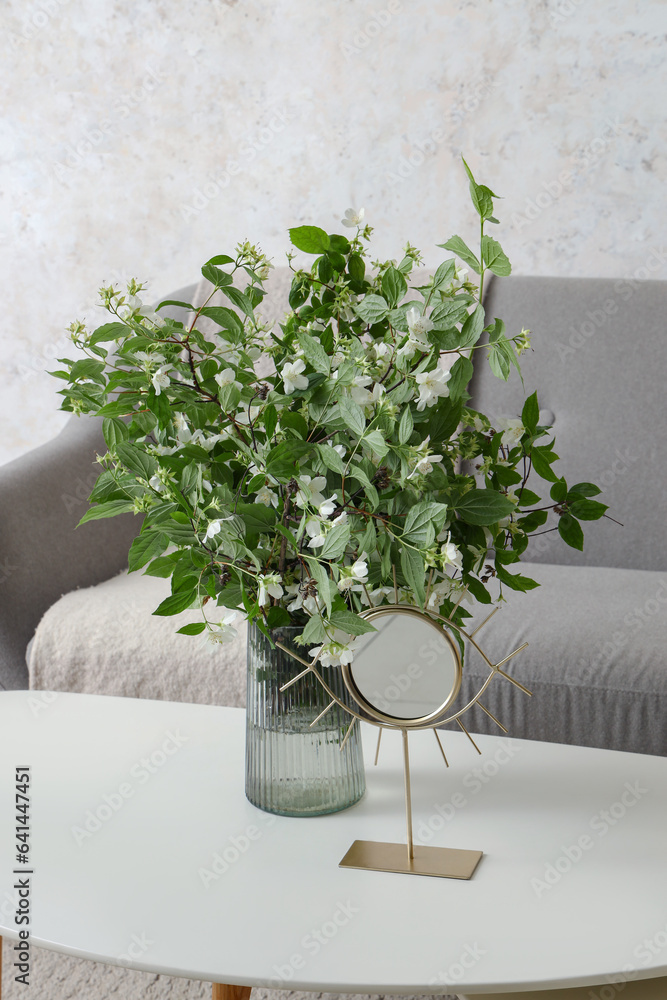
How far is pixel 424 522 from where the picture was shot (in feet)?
2.07

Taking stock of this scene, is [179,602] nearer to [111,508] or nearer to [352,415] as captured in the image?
[111,508]

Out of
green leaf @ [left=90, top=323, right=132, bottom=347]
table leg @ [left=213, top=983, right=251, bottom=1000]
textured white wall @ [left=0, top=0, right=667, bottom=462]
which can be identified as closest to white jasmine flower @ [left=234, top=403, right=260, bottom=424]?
green leaf @ [left=90, top=323, right=132, bottom=347]

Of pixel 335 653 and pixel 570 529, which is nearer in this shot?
pixel 335 653

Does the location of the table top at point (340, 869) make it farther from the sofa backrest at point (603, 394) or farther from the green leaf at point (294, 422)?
the sofa backrest at point (603, 394)

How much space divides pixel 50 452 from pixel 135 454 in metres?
0.98

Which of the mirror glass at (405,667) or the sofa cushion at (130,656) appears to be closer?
the mirror glass at (405,667)

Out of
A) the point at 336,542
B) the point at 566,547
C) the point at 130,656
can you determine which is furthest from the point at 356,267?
the point at 566,547

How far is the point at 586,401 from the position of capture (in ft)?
5.43

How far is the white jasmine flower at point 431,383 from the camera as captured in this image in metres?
0.64

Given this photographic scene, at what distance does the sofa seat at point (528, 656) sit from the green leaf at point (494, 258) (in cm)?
68

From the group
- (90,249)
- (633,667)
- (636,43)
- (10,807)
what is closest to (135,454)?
(10,807)

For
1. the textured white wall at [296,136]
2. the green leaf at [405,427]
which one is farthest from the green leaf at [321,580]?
the textured white wall at [296,136]

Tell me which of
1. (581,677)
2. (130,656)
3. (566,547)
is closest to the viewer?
(581,677)

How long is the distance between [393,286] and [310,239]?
0.28 ft
